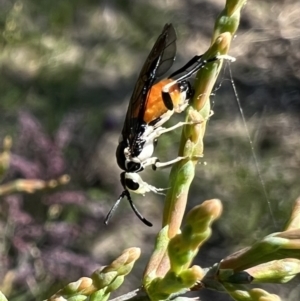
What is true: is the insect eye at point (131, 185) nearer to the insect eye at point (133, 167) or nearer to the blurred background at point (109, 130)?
the insect eye at point (133, 167)

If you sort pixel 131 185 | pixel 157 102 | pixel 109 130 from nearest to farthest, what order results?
pixel 131 185 < pixel 157 102 < pixel 109 130

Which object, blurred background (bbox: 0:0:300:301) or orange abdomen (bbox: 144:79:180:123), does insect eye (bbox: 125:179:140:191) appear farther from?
blurred background (bbox: 0:0:300:301)

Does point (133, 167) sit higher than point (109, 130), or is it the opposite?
point (109, 130)

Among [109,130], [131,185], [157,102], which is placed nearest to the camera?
[131,185]

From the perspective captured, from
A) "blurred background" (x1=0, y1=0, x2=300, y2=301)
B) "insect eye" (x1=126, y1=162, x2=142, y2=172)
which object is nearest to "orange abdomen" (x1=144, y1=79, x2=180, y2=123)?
"insect eye" (x1=126, y1=162, x2=142, y2=172)

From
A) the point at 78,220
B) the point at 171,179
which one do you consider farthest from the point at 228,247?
the point at 171,179

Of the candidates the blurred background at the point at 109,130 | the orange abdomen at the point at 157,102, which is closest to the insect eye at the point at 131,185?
the orange abdomen at the point at 157,102

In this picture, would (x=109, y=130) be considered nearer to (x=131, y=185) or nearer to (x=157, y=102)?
(x=157, y=102)

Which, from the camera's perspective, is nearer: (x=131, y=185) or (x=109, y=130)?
(x=131, y=185)

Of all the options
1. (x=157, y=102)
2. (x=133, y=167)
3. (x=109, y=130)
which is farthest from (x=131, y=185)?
(x=109, y=130)
